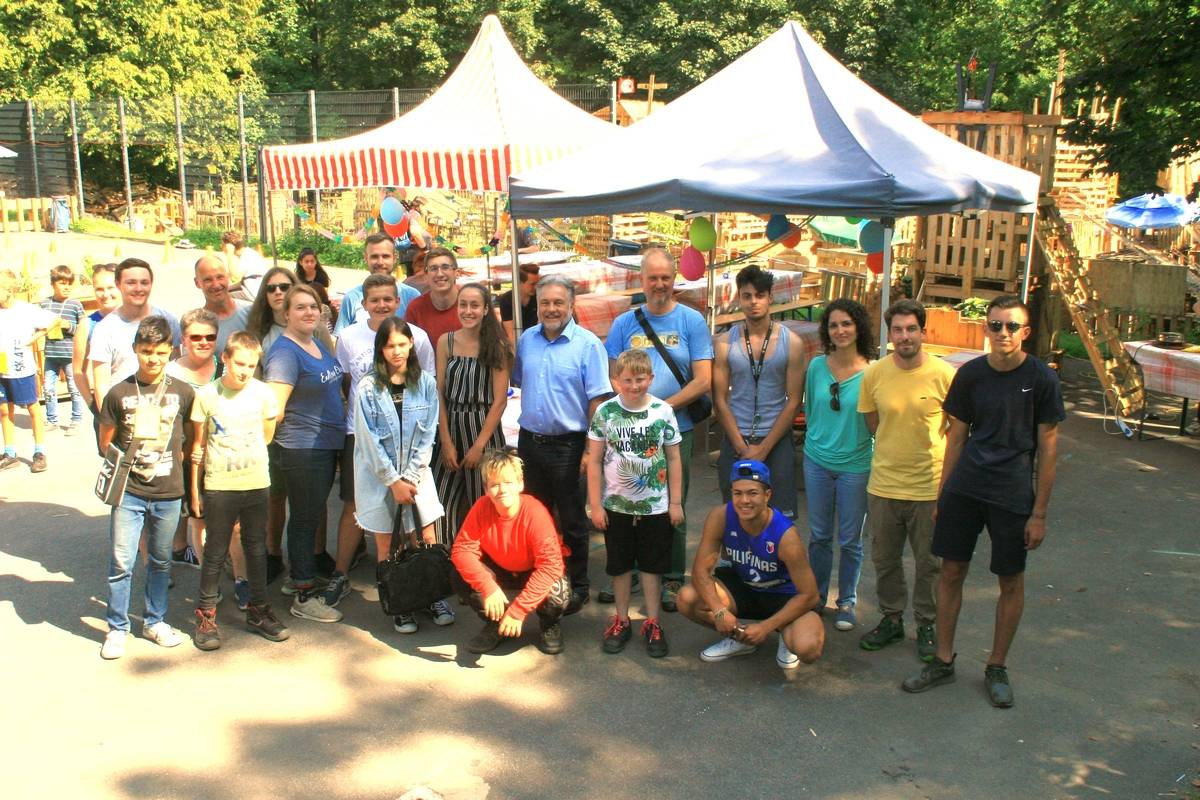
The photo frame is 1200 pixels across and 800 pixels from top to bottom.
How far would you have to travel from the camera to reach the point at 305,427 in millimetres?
5449

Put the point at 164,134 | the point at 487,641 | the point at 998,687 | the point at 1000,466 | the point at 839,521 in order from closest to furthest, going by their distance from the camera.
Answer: the point at 1000,466 → the point at 998,687 → the point at 487,641 → the point at 839,521 → the point at 164,134

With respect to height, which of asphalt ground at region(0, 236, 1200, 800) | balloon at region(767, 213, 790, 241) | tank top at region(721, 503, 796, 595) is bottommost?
asphalt ground at region(0, 236, 1200, 800)

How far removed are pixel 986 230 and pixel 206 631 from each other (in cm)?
902

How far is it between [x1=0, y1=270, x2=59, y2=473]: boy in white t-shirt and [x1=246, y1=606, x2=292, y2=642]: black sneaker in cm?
378

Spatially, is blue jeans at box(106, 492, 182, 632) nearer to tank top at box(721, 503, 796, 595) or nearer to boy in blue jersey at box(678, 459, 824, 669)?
boy in blue jersey at box(678, 459, 824, 669)

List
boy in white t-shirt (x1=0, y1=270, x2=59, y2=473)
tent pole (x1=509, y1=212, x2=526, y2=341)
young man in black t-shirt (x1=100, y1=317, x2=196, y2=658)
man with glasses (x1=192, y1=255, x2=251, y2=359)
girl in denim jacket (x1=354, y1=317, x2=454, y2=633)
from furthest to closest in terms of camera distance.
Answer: boy in white t-shirt (x1=0, y1=270, x2=59, y2=473), tent pole (x1=509, y1=212, x2=526, y2=341), man with glasses (x1=192, y1=255, x2=251, y2=359), girl in denim jacket (x1=354, y1=317, x2=454, y2=633), young man in black t-shirt (x1=100, y1=317, x2=196, y2=658)

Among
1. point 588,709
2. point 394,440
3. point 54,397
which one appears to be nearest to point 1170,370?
point 588,709

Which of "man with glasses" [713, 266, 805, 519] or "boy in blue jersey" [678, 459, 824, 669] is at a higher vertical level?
"man with glasses" [713, 266, 805, 519]

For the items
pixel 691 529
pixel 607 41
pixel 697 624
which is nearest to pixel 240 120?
pixel 607 41

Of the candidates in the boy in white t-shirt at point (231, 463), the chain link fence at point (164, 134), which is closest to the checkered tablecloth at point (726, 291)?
the boy in white t-shirt at point (231, 463)

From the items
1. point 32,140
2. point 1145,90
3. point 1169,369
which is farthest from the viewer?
point 32,140

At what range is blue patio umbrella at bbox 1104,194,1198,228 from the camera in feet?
67.9

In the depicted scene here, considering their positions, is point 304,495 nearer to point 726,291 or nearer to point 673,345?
point 673,345

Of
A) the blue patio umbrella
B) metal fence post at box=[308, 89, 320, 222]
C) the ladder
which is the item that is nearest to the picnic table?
the ladder
